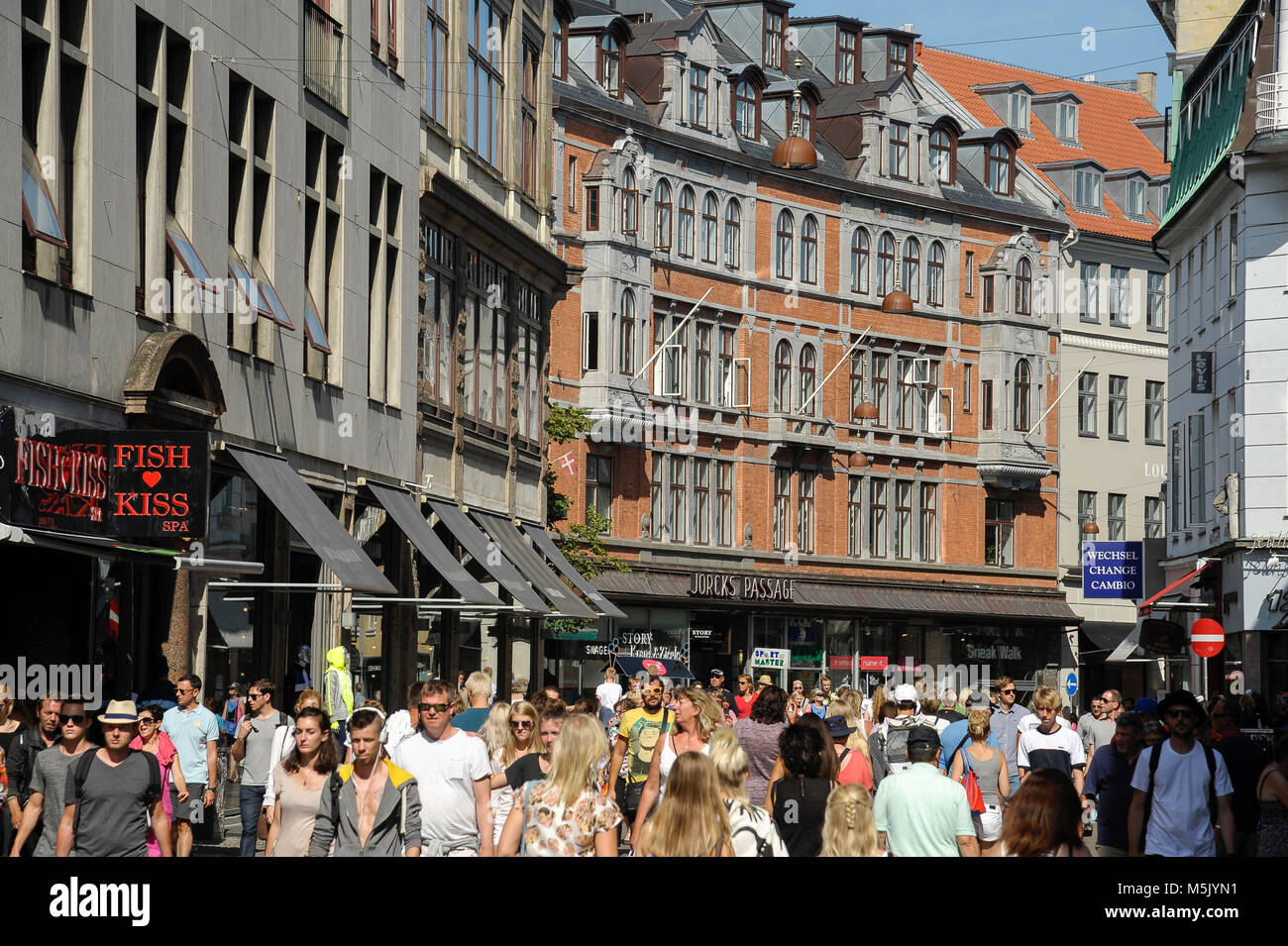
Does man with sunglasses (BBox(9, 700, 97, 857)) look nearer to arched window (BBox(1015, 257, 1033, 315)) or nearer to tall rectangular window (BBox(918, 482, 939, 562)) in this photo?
tall rectangular window (BBox(918, 482, 939, 562))

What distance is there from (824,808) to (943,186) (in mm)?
54822

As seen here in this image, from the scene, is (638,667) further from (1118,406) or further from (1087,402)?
(1118,406)

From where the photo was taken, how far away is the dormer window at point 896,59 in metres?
66.1

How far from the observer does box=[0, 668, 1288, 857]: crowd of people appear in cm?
1039

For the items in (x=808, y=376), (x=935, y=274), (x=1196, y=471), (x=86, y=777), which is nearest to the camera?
(x=86, y=777)

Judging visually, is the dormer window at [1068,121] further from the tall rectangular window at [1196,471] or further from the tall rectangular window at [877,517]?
the tall rectangular window at [1196,471]

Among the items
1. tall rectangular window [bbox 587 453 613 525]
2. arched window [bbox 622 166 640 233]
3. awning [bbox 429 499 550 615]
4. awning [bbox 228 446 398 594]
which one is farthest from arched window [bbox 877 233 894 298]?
awning [bbox 228 446 398 594]

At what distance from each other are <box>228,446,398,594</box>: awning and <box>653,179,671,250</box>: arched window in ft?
99.4

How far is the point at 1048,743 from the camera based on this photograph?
1664cm

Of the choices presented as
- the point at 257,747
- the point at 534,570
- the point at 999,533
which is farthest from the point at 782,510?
the point at 257,747

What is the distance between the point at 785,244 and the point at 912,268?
5.43 m

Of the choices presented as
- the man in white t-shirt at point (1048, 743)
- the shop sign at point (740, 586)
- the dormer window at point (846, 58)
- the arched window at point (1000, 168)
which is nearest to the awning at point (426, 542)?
the man in white t-shirt at point (1048, 743)
